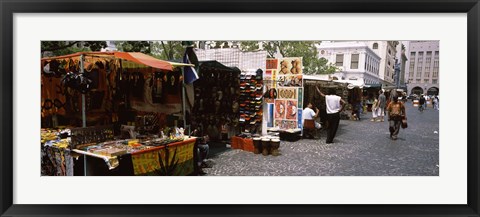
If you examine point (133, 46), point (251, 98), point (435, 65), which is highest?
point (133, 46)

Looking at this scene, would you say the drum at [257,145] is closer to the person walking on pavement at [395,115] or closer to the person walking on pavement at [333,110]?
the person walking on pavement at [333,110]

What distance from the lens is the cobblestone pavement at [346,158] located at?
4.12 m

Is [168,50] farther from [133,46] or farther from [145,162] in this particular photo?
[145,162]

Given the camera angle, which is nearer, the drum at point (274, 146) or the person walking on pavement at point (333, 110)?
the drum at point (274, 146)

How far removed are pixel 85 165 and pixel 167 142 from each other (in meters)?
1.12

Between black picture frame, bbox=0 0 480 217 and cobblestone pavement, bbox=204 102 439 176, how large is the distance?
0.43m

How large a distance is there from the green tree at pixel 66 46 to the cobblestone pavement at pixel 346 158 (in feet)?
8.67

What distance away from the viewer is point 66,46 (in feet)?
12.5

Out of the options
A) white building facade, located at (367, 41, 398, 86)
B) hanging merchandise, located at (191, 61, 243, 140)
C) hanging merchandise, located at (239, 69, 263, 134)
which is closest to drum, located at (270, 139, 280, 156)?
hanging merchandise, located at (239, 69, 263, 134)

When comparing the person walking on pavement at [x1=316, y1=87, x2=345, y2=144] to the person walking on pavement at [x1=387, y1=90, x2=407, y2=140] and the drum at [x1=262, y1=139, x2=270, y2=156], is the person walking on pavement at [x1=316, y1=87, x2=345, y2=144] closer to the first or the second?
the person walking on pavement at [x1=387, y1=90, x2=407, y2=140]

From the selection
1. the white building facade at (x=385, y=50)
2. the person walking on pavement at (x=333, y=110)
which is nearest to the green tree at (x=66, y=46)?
the white building facade at (x=385, y=50)

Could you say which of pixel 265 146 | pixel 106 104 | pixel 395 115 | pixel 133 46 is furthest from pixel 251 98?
pixel 133 46
